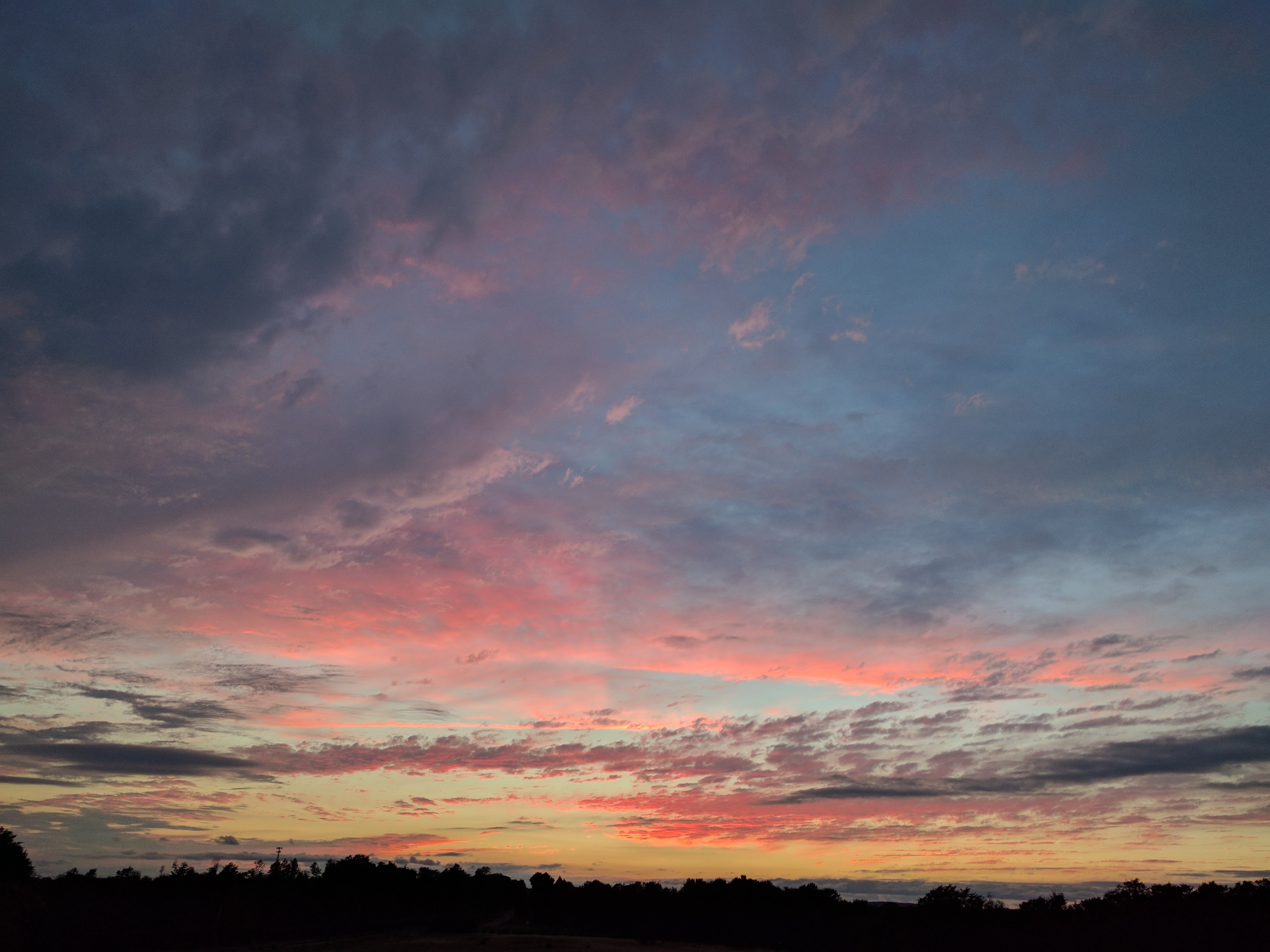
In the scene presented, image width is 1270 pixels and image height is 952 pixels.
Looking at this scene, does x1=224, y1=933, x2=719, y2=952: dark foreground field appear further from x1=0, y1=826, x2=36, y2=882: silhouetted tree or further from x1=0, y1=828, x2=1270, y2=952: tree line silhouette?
x1=0, y1=826, x2=36, y2=882: silhouetted tree

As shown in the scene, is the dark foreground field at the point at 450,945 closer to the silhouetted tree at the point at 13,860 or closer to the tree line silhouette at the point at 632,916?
the tree line silhouette at the point at 632,916

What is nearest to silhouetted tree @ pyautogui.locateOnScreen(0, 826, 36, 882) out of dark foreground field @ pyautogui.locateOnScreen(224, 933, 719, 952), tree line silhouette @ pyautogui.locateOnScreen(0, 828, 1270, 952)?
tree line silhouette @ pyautogui.locateOnScreen(0, 828, 1270, 952)

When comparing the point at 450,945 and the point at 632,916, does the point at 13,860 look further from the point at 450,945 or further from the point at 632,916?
the point at 632,916

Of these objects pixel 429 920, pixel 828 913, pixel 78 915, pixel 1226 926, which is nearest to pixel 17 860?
pixel 78 915

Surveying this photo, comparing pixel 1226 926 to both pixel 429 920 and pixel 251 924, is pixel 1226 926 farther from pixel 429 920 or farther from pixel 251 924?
pixel 251 924

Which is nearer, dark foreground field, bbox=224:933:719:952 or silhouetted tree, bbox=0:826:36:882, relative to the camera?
dark foreground field, bbox=224:933:719:952

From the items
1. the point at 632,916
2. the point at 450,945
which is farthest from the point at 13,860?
the point at 632,916

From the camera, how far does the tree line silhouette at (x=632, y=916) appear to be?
9156 centimetres

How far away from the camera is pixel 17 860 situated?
423 feet

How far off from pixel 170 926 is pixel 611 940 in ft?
235

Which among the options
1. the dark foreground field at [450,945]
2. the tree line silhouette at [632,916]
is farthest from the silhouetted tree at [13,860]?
the dark foreground field at [450,945]

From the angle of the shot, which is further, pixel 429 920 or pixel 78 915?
pixel 429 920

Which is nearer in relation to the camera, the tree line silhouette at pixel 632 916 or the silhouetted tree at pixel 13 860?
the tree line silhouette at pixel 632 916

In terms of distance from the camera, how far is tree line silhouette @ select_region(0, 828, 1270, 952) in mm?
91562
